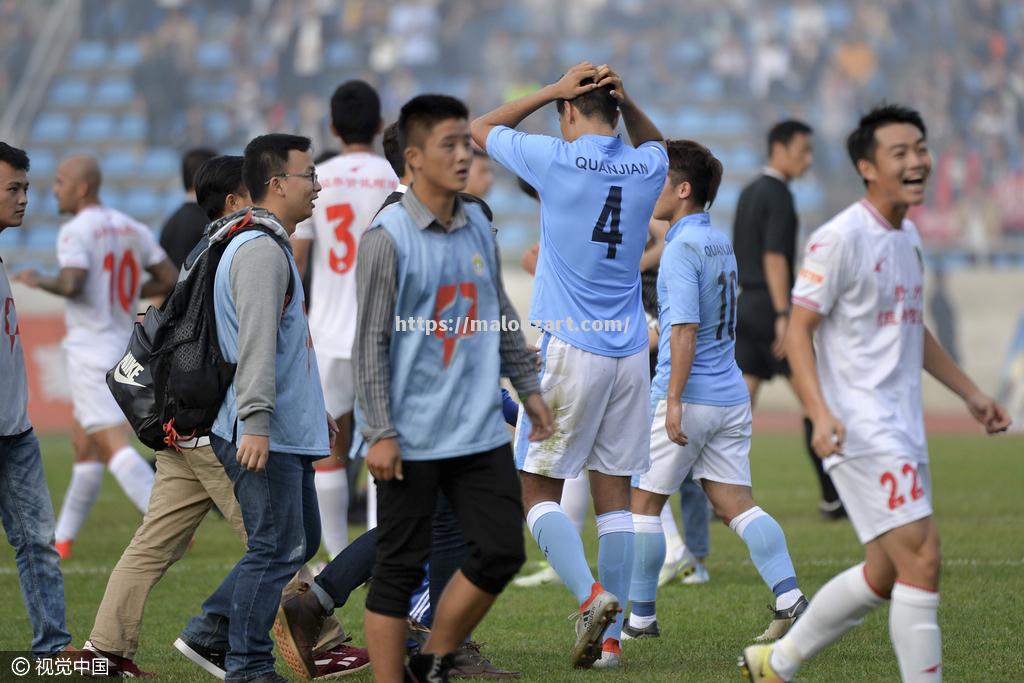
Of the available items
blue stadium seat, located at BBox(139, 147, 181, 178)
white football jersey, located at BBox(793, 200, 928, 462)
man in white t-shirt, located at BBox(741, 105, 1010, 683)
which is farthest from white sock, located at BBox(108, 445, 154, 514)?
blue stadium seat, located at BBox(139, 147, 181, 178)

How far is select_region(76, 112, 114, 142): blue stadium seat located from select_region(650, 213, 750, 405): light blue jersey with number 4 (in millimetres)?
22507

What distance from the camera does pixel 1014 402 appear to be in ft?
60.7

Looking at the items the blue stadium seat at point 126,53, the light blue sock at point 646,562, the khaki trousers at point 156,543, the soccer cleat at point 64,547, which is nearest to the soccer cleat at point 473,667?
the khaki trousers at point 156,543

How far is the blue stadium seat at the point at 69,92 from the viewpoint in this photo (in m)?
27.5

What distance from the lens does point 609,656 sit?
5.59 meters

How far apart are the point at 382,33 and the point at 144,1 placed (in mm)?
5090

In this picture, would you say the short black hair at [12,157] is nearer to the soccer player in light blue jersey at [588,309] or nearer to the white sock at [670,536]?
the soccer player in light blue jersey at [588,309]

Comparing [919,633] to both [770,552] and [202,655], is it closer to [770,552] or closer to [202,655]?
[770,552]

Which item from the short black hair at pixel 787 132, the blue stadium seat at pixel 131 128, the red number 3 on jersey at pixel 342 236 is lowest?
the red number 3 on jersey at pixel 342 236

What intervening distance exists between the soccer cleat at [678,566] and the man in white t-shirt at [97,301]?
11.3ft

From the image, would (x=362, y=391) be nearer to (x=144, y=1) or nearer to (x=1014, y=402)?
(x=1014, y=402)

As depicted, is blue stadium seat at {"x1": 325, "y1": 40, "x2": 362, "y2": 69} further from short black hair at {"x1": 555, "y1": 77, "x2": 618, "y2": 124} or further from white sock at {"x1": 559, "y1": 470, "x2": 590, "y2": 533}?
short black hair at {"x1": 555, "y1": 77, "x2": 618, "y2": 124}

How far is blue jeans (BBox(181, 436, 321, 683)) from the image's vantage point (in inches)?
194

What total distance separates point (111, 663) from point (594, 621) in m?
1.86
